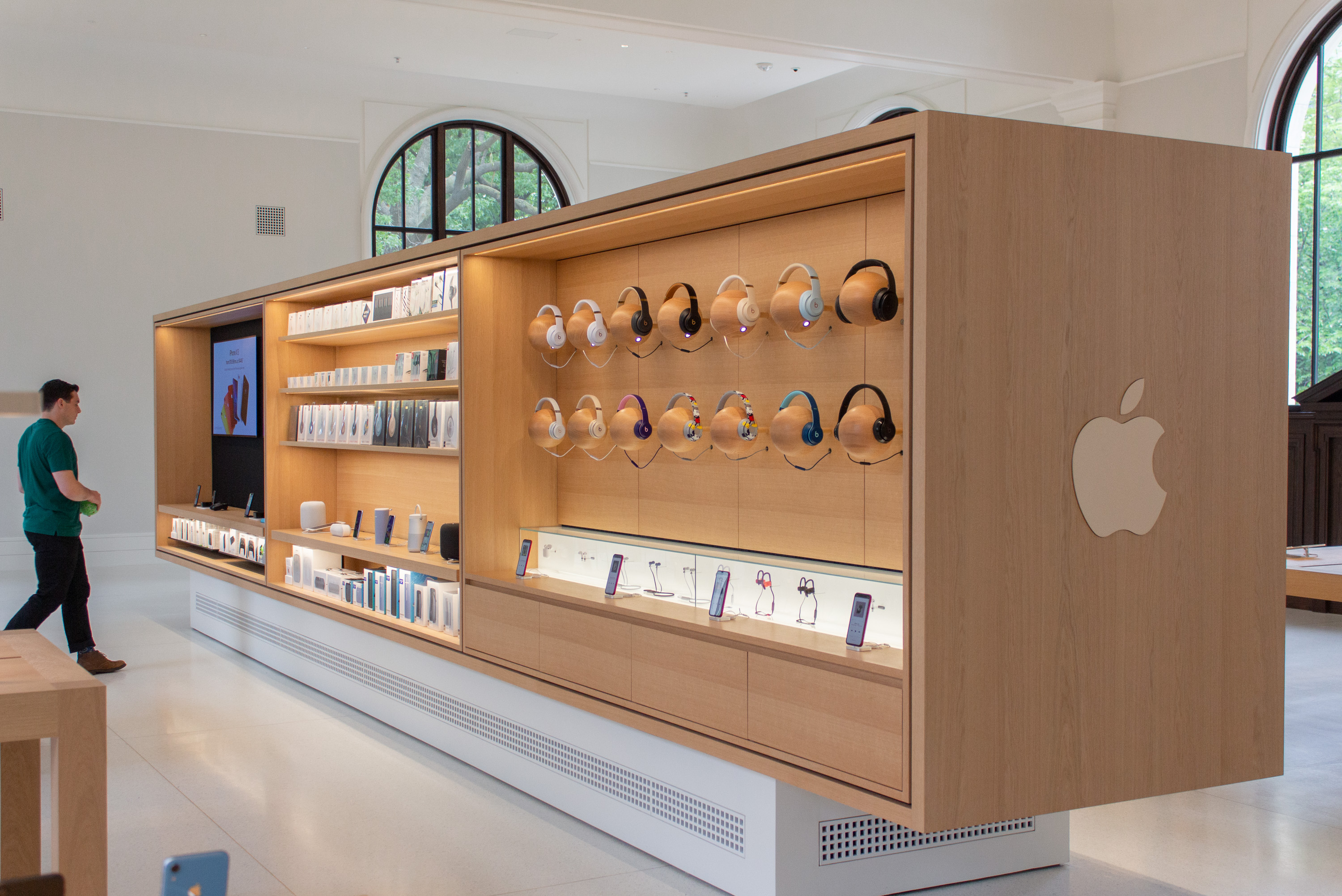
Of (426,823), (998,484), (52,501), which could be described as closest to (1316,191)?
(998,484)

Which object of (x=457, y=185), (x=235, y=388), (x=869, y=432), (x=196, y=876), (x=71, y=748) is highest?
(x=457, y=185)

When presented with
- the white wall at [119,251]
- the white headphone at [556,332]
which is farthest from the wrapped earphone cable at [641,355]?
the white wall at [119,251]

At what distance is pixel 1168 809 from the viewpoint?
14.0ft

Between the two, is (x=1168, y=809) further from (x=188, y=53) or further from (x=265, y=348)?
(x=188, y=53)

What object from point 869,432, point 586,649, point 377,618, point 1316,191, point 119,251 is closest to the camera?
point 869,432

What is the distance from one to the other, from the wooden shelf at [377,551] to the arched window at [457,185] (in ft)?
26.1

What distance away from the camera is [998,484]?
285 cm

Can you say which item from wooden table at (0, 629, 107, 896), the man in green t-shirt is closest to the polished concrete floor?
the man in green t-shirt

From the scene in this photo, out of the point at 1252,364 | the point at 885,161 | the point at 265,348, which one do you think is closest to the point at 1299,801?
the point at 1252,364

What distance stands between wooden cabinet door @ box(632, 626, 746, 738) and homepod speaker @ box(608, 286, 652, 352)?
116cm

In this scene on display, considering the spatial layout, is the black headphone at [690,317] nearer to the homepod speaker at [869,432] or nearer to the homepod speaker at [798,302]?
the homepod speaker at [798,302]

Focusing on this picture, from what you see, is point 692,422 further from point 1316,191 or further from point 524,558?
point 1316,191

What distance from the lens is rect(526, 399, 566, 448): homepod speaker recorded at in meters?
4.75

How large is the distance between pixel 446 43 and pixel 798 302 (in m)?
9.89
